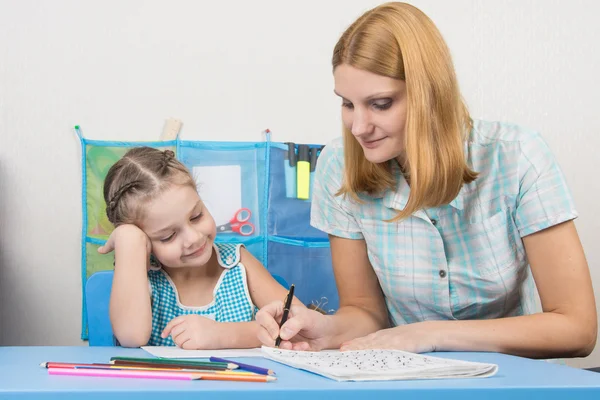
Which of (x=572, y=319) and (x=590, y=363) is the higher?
(x=572, y=319)

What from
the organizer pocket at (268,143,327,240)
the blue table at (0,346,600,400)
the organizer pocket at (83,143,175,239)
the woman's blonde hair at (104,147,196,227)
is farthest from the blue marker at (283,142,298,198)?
the blue table at (0,346,600,400)

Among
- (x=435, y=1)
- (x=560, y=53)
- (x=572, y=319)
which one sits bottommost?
(x=572, y=319)

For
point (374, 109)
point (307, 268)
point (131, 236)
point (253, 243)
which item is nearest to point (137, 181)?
point (131, 236)

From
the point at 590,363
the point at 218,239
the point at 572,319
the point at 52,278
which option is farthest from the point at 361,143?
the point at 590,363

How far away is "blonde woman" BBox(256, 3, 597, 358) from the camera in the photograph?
3.59 feet

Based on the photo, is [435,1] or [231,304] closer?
[231,304]

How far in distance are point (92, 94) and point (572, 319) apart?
4.92 feet

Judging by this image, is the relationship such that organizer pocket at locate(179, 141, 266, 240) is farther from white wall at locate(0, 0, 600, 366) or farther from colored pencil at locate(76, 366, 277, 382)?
colored pencil at locate(76, 366, 277, 382)

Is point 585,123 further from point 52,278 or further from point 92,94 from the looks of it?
point 52,278

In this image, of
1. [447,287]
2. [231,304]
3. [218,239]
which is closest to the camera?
[447,287]

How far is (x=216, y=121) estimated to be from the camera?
2.13m

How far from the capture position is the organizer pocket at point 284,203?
2.11 metres

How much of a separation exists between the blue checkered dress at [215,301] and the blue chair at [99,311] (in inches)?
3.4

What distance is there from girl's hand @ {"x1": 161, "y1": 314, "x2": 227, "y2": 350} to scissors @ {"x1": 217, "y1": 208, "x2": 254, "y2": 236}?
3.01 ft
